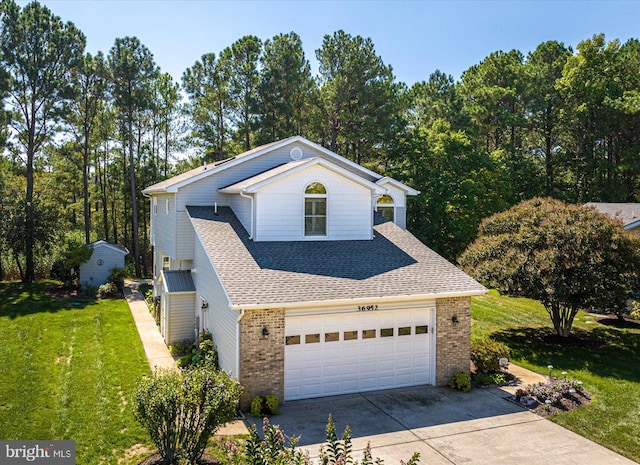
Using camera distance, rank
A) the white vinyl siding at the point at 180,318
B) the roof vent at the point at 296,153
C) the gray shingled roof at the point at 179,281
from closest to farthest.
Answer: the white vinyl siding at the point at 180,318 < the gray shingled roof at the point at 179,281 < the roof vent at the point at 296,153

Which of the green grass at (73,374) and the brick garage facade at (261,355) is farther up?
the brick garage facade at (261,355)

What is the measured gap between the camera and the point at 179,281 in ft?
57.2

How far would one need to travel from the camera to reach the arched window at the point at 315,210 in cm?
1551

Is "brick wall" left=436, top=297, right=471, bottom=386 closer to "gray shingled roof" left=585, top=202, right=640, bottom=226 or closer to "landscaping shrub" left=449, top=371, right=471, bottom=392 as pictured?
"landscaping shrub" left=449, top=371, right=471, bottom=392

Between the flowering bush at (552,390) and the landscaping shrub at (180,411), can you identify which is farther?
the flowering bush at (552,390)

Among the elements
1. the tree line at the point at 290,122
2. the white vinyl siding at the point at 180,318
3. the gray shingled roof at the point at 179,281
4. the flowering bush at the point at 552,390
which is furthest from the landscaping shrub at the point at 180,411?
the tree line at the point at 290,122

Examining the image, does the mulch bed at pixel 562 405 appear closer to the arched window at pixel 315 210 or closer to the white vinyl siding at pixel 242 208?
the arched window at pixel 315 210

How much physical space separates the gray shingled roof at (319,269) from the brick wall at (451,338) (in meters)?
0.50

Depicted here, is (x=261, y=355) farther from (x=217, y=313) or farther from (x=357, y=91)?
(x=357, y=91)

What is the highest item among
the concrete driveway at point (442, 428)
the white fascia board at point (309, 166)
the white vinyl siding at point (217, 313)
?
the white fascia board at point (309, 166)

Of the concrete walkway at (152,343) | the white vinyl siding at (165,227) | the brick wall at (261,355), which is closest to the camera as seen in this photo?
the concrete walkway at (152,343)

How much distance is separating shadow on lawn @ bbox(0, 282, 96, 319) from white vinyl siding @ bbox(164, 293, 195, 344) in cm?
861

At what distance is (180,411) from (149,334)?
10721 millimetres

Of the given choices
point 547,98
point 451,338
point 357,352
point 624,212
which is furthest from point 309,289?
point 547,98
